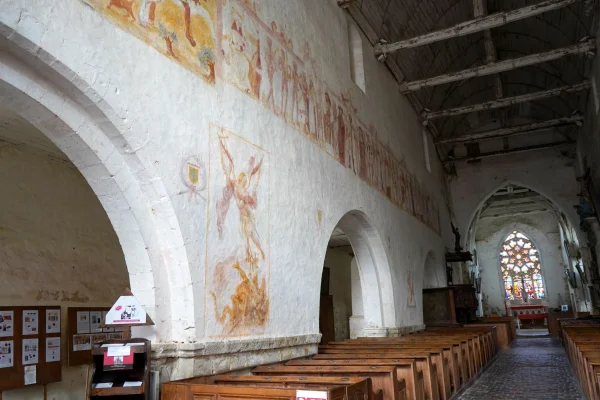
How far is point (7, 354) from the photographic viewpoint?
18.1 ft

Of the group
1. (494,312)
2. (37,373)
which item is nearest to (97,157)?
(37,373)

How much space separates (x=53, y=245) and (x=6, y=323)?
3.79 ft

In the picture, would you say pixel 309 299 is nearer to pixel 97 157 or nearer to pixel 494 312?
pixel 97 157

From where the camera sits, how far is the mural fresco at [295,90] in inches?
242

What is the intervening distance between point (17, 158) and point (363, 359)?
15.3ft

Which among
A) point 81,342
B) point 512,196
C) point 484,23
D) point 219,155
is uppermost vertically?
point 484,23

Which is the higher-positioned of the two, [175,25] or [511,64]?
[511,64]

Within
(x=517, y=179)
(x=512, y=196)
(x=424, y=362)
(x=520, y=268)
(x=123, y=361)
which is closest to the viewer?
(x=123, y=361)

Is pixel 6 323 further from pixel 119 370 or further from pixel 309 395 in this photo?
pixel 309 395

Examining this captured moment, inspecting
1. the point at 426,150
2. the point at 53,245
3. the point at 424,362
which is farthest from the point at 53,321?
the point at 426,150

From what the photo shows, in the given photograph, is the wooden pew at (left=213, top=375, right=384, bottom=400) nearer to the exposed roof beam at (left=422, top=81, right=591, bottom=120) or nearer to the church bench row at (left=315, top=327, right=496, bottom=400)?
the church bench row at (left=315, top=327, right=496, bottom=400)

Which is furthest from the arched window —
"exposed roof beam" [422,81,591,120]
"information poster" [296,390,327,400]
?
"information poster" [296,390,327,400]

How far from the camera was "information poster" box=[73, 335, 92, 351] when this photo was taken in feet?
21.2

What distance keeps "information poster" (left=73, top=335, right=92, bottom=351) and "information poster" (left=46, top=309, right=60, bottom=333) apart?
1.04 ft
